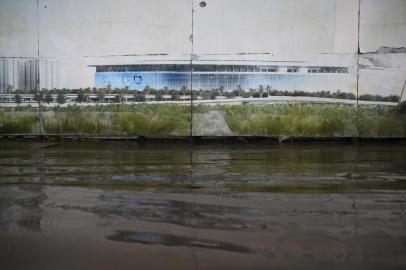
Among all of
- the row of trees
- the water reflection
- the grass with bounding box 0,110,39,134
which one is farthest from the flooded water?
the grass with bounding box 0,110,39,134

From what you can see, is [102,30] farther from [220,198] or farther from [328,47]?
[220,198]

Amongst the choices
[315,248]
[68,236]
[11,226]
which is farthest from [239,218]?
[11,226]

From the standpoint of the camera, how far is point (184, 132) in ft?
44.5

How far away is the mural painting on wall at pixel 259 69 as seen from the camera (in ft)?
43.7

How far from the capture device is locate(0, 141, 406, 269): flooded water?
4363mm

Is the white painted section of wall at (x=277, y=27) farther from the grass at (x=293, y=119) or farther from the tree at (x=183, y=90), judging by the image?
the grass at (x=293, y=119)

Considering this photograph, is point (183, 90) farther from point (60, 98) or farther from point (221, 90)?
point (60, 98)

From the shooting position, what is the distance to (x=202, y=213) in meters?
5.76

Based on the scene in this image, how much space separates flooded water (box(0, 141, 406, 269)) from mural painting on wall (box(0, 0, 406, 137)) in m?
Result: 3.18

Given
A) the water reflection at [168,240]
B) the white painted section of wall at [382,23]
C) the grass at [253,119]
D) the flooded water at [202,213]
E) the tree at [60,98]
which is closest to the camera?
the flooded water at [202,213]

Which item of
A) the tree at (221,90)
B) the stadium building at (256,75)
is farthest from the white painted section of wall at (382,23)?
the tree at (221,90)

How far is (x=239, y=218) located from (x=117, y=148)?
7.36 m

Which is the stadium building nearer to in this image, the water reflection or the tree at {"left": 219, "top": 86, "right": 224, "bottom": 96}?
the tree at {"left": 219, "top": 86, "right": 224, "bottom": 96}

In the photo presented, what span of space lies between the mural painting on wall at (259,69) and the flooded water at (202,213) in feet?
10.4
